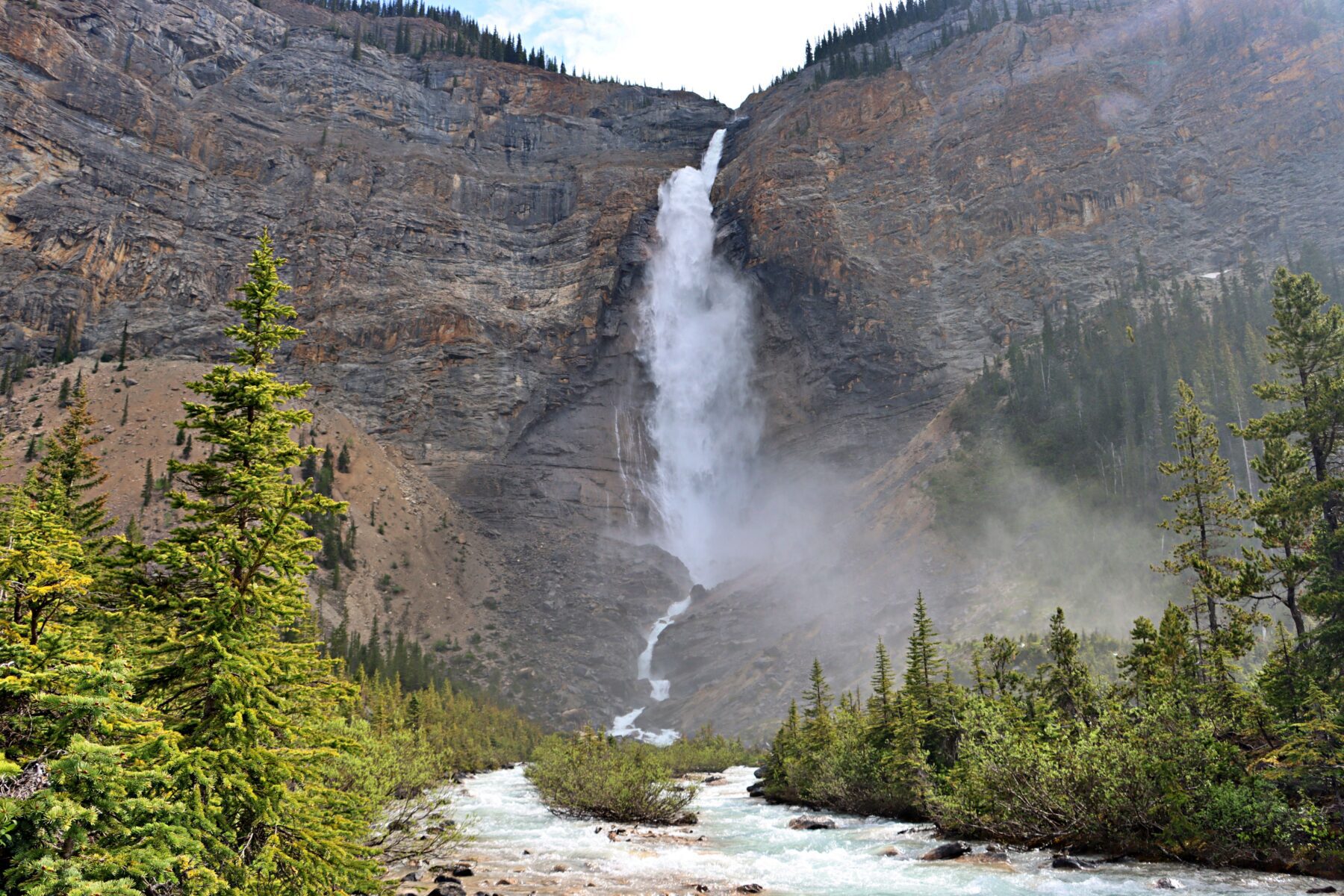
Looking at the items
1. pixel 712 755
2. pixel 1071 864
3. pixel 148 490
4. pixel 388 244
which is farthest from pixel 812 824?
pixel 388 244

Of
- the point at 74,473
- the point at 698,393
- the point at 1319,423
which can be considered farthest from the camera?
the point at 698,393

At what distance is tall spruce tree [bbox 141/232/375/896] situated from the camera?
8.75 meters

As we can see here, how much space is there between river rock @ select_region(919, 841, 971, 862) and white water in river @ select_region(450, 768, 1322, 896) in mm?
522

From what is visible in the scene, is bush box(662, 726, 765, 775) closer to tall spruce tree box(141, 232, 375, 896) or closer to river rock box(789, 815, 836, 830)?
river rock box(789, 815, 836, 830)

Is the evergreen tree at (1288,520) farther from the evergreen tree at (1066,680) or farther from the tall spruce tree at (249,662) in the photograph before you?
the tall spruce tree at (249,662)

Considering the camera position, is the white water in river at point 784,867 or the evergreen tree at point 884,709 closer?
the white water in river at point 784,867

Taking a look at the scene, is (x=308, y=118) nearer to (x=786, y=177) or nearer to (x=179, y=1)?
(x=179, y=1)

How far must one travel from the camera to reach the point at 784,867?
2214 centimetres

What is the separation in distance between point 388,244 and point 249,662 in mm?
122925

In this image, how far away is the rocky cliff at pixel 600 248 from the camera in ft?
309

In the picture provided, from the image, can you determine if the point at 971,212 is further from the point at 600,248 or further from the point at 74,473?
the point at 74,473

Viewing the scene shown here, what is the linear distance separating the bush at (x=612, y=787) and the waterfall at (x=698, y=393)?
71.4 m

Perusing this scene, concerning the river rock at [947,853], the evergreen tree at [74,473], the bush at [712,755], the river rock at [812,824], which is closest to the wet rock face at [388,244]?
the bush at [712,755]

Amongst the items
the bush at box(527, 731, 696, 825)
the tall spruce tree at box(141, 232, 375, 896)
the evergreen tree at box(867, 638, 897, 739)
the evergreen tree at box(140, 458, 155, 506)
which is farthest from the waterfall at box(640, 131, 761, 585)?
the tall spruce tree at box(141, 232, 375, 896)
